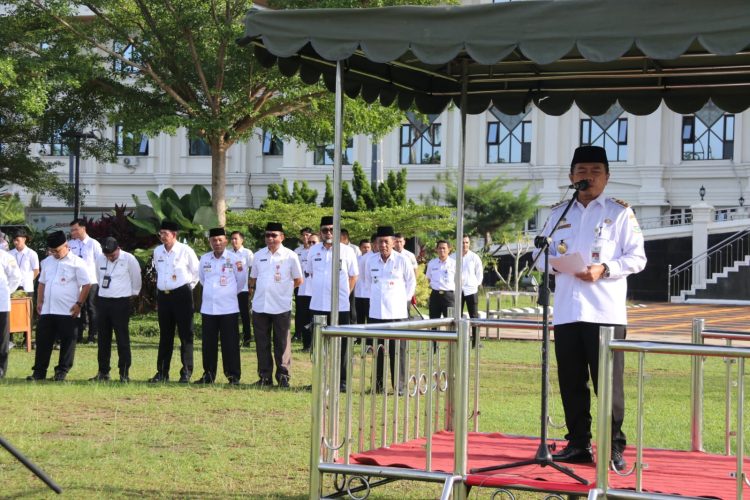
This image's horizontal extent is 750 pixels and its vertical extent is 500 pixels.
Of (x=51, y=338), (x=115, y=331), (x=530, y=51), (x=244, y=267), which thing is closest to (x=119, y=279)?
(x=115, y=331)

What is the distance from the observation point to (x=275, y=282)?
49.4 ft

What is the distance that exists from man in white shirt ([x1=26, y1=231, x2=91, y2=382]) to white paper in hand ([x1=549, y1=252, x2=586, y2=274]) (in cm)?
921

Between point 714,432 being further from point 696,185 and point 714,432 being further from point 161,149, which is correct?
point 161,149

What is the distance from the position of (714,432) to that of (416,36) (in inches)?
243

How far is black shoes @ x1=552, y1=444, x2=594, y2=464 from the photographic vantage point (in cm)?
750

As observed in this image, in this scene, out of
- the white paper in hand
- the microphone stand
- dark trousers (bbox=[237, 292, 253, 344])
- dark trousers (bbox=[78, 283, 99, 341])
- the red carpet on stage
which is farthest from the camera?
dark trousers (bbox=[78, 283, 99, 341])

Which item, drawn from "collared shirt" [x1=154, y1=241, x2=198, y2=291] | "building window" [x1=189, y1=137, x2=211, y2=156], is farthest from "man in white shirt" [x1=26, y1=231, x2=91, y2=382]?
Result: "building window" [x1=189, y1=137, x2=211, y2=156]

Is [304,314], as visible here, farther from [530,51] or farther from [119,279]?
[530,51]

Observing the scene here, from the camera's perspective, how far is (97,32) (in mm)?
24594

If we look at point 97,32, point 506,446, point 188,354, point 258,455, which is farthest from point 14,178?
point 506,446

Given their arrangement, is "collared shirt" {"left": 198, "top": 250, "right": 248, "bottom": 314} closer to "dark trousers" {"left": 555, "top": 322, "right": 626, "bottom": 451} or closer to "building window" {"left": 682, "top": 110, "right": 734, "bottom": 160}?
"dark trousers" {"left": 555, "top": 322, "right": 626, "bottom": 451}

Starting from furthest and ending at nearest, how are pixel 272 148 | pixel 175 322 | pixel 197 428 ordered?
pixel 272 148, pixel 175 322, pixel 197 428

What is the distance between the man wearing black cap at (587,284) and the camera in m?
7.36

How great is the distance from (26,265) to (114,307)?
5.33 meters
